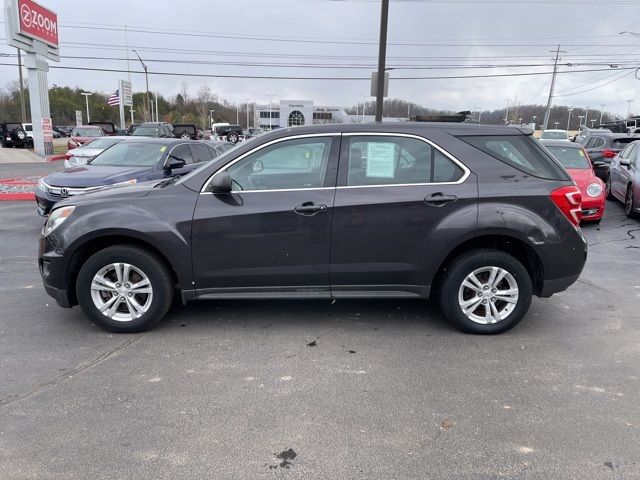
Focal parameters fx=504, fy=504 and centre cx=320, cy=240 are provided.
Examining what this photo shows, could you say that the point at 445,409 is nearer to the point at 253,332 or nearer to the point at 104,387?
the point at 253,332

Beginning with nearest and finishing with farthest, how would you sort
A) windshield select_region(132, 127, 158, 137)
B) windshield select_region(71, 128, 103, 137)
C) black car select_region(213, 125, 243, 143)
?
windshield select_region(71, 128, 103, 137) → windshield select_region(132, 127, 158, 137) → black car select_region(213, 125, 243, 143)

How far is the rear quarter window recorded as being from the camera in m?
4.38

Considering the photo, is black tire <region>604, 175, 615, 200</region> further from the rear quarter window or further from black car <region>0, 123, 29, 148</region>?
black car <region>0, 123, 29, 148</region>

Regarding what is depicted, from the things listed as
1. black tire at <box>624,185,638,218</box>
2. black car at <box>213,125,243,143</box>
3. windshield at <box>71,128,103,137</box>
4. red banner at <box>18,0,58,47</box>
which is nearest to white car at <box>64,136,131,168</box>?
black tire at <box>624,185,638,218</box>

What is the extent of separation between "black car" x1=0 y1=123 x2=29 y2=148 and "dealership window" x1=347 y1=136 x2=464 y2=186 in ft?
122

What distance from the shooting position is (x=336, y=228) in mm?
4242

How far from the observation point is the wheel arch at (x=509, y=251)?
14.4ft

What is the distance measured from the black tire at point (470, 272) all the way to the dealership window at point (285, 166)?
1.40m

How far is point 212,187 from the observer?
13.9 ft

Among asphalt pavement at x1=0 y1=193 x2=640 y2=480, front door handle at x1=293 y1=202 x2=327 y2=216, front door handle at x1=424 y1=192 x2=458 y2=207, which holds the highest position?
front door handle at x1=424 y1=192 x2=458 y2=207

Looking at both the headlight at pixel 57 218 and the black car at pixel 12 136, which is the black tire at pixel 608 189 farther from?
the black car at pixel 12 136

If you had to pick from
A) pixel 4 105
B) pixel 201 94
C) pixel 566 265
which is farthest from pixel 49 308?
pixel 201 94

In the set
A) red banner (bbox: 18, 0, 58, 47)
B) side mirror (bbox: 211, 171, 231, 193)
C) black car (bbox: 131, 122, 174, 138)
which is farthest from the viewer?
black car (bbox: 131, 122, 174, 138)

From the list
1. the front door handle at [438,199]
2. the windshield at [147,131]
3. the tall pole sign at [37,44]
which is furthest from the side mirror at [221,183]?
the windshield at [147,131]
